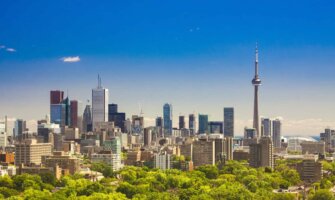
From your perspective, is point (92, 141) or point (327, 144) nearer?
point (92, 141)

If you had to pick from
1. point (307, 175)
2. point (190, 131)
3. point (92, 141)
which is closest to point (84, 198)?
point (307, 175)

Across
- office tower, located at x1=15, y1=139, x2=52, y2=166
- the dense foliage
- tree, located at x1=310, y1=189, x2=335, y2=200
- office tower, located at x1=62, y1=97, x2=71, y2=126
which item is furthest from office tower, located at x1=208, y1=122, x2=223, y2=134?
tree, located at x1=310, y1=189, x2=335, y2=200

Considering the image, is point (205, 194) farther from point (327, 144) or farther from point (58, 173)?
point (327, 144)

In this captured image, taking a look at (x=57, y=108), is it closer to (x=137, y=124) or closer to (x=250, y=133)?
(x=137, y=124)

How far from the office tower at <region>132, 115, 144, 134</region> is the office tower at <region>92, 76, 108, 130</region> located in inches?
242

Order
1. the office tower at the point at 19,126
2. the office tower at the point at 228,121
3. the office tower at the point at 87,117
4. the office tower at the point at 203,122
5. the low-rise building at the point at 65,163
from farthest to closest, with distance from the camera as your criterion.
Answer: the office tower at the point at 203,122, the office tower at the point at 87,117, the office tower at the point at 228,121, the office tower at the point at 19,126, the low-rise building at the point at 65,163

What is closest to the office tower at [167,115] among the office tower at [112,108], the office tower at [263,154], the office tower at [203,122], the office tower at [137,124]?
the office tower at [203,122]

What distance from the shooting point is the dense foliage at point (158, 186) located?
130 ft

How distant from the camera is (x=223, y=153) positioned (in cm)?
7925

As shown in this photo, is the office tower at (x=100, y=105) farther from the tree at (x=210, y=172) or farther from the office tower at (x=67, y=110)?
the tree at (x=210, y=172)

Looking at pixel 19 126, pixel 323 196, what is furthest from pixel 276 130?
pixel 323 196

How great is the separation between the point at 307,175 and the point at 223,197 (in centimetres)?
2226

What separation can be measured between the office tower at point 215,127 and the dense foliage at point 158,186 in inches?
3093

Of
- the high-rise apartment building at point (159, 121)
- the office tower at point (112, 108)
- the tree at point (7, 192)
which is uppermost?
the office tower at point (112, 108)
